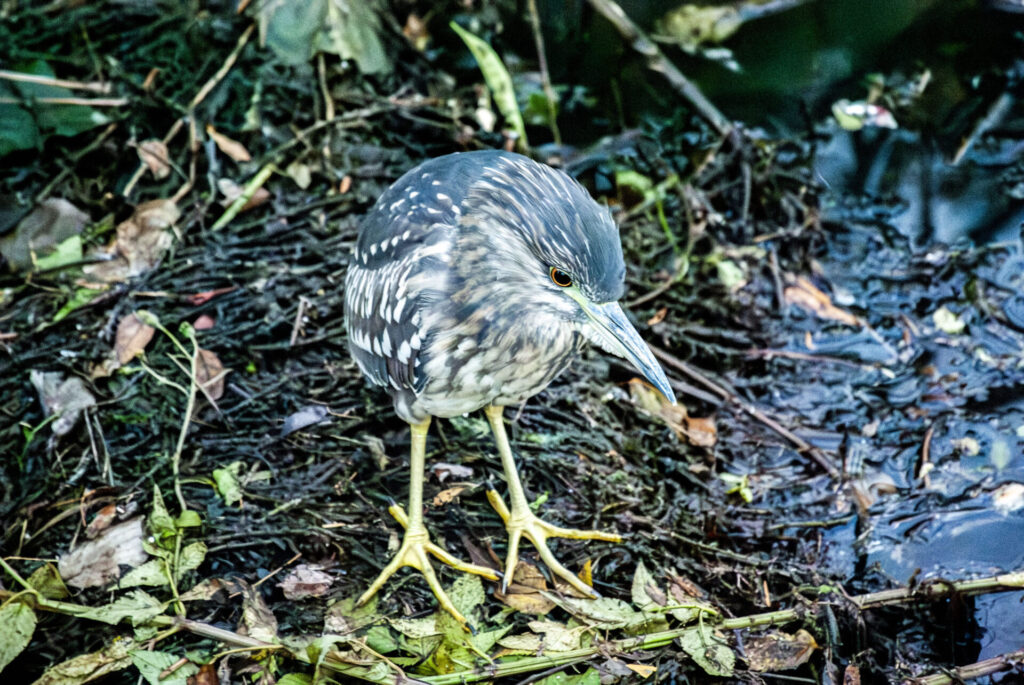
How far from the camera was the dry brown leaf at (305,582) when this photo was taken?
3463 mm

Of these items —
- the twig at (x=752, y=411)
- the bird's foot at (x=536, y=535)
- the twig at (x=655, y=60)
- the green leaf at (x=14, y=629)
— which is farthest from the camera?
the twig at (x=655, y=60)

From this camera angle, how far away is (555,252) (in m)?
3.02

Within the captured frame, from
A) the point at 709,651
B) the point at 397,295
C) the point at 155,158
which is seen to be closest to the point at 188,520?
the point at 397,295

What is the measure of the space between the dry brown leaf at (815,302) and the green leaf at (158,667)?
358 cm

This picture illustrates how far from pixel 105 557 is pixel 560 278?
2090 mm

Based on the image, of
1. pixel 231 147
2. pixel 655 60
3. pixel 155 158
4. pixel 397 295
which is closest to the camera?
pixel 397 295

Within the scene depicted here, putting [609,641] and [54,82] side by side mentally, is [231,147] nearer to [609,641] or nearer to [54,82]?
[54,82]

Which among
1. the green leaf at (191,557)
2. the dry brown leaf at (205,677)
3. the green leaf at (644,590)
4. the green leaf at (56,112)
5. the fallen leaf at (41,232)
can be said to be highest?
the green leaf at (56,112)

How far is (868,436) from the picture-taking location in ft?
14.4

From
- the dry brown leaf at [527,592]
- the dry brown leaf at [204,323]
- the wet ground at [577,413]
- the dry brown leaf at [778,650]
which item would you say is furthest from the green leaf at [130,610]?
the dry brown leaf at [778,650]

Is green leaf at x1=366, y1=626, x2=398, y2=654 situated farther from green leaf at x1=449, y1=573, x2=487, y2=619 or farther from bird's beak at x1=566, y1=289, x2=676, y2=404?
bird's beak at x1=566, y1=289, x2=676, y2=404

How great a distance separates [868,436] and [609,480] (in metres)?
1.36

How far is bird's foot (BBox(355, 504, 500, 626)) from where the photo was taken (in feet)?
11.5

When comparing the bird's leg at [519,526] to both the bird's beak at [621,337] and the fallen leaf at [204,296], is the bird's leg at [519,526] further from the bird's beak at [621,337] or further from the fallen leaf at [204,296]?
the fallen leaf at [204,296]
